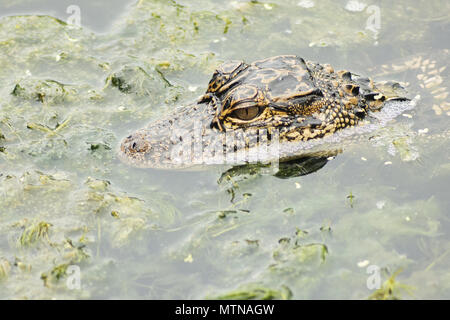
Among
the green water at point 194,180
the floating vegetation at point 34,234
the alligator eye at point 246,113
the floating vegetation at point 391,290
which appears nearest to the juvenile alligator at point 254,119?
the alligator eye at point 246,113

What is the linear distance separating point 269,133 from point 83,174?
257 centimetres

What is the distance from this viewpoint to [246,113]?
6.45m

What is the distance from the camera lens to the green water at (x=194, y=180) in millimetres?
5617

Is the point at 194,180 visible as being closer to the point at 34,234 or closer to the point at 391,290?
the point at 34,234

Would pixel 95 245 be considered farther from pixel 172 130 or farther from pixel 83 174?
pixel 172 130

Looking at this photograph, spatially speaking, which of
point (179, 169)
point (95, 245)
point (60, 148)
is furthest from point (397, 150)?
point (60, 148)

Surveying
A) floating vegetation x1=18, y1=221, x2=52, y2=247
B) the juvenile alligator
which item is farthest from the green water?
the juvenile alligator

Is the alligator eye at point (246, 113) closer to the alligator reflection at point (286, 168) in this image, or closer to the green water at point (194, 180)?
the alligator reflection at point (286, 168)

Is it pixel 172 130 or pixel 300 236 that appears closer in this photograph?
pixel 300 236

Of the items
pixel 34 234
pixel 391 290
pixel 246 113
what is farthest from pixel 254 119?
pixel 34 234

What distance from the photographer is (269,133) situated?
659cm

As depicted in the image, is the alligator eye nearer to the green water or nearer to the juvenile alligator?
the juvenile alligator

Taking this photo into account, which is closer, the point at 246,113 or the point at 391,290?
the point at 391,290

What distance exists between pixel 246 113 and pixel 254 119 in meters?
0.14
